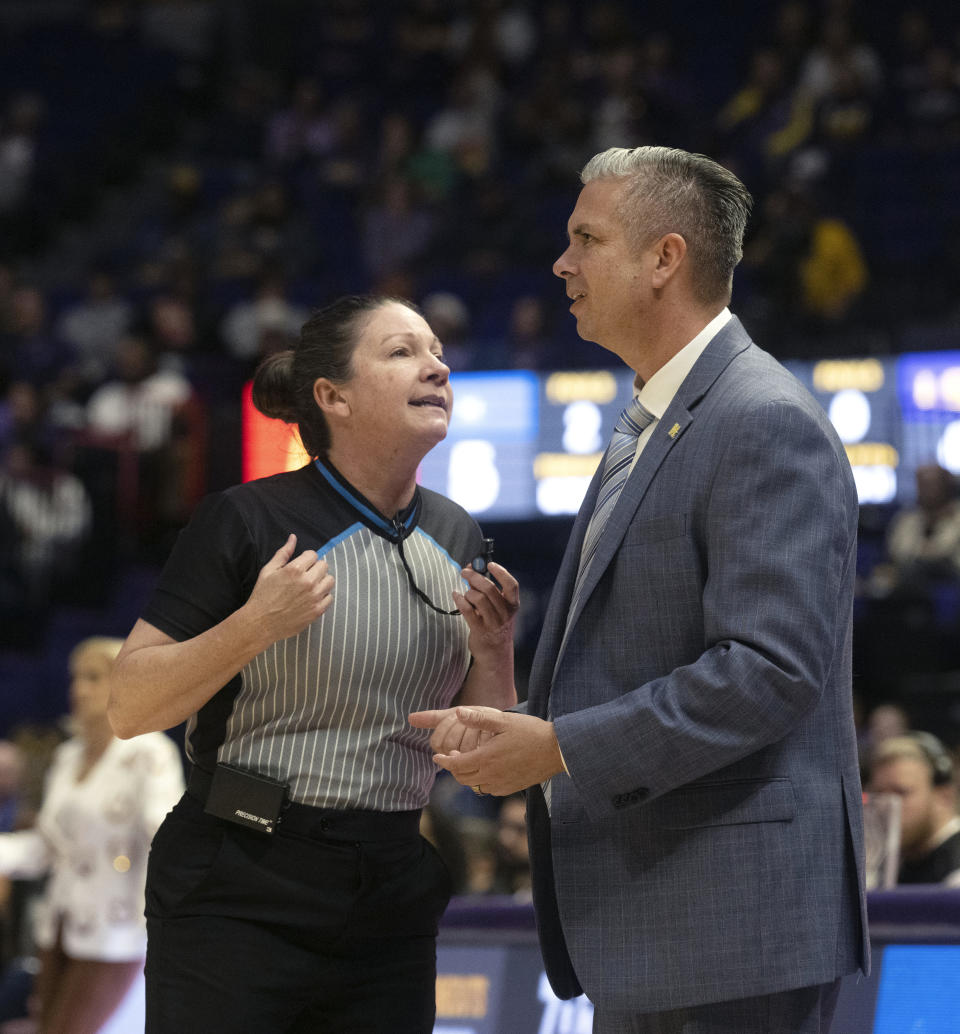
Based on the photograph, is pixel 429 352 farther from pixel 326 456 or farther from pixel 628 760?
pixel 628 760

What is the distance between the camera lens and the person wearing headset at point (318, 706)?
2342 mm

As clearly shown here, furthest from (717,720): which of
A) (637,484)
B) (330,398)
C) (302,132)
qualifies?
(302,132)

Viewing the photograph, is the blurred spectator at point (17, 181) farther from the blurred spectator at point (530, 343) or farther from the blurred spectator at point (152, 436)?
the blurred spectator at point (530, 343)

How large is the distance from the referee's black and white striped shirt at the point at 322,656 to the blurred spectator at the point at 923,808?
2446 mm

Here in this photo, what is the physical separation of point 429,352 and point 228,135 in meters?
11.5

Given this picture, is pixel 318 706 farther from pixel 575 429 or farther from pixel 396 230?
pixel 396 230

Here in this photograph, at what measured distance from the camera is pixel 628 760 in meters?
2.01

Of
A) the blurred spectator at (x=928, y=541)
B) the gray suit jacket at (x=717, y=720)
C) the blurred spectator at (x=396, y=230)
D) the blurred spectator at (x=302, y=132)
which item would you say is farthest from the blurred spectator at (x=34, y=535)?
the gray suit jacket at (x=717, y=720)

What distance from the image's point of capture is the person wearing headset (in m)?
2.34

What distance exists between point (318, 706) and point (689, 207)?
39.8 inches

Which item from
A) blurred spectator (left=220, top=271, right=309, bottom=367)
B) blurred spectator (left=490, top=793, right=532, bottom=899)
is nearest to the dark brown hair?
blurred spectator (left=490, top=793, right=532, bottom=899)

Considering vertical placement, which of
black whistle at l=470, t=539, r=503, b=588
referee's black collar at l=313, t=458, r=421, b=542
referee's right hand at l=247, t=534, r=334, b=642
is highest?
referee's black collar at l=313, t=458, r=421, b=542

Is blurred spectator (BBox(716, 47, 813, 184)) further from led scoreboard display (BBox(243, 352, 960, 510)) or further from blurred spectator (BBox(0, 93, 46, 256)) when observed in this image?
blurred spectator (BBox(0, 93, 46, 256))

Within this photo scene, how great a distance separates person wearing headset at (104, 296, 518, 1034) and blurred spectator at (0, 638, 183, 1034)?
2.40 m
